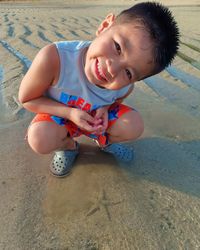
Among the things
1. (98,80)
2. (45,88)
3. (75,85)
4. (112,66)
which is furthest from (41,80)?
(112,66)

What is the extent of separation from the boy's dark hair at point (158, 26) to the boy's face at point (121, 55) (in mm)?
29

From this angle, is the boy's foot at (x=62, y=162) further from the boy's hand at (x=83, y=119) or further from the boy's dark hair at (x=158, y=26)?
the boy's dark hair at (x=158, y=26)

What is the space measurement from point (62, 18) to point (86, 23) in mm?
837

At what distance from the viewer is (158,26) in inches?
63.3

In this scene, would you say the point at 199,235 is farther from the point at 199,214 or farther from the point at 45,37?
the point at 45,37

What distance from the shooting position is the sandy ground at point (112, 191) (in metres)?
1.47

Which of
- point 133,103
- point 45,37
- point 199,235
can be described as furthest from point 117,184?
point 45,37

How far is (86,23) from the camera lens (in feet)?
20.4

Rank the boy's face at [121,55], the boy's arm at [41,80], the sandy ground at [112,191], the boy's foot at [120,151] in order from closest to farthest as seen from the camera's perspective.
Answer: the sandy ground at [112,191] < the boy's face at [121,55] < the boy's arm at [41,80] < the boy's foot at [120,151]

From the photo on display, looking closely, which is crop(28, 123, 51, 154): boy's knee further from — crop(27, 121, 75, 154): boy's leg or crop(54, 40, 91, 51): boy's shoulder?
crop(54, 40, 91, 51): boy's shoulder

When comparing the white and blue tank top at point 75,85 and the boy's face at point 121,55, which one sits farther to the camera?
the white and blue tank top at point 75,85

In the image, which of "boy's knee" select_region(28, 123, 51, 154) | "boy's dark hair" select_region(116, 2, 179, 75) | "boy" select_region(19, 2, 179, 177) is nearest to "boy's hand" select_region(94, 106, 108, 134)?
"boy" select_region(19, 2, 179, 177)

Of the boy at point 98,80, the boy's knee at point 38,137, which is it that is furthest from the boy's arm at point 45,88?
the boy's knee at point 38,137

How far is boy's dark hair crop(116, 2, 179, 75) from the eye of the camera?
161 cm
